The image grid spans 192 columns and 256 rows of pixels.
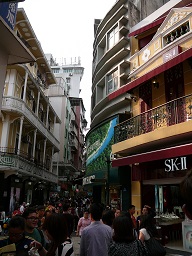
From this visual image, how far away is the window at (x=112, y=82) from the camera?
708 inches

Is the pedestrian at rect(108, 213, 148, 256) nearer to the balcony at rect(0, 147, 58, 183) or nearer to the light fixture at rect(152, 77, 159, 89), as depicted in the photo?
the light fixture at rect(152, 77, 159, 89)

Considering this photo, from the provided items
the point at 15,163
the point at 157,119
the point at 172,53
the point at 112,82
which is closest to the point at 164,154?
the point at 157,119

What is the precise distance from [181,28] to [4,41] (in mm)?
9250

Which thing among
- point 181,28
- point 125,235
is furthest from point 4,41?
point 181,28

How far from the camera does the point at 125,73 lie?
17.1m

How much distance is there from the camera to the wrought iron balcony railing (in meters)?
10.5

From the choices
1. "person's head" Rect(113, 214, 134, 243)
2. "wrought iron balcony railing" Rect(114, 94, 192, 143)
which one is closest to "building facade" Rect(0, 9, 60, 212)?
"wrought iron balcony railing" Rect(114, 94, 192, 143)

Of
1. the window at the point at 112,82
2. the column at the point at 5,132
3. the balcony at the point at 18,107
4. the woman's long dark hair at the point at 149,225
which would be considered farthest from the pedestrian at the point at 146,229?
the column at the point at 5,132

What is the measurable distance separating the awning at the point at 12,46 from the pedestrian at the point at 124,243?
14.4 feet

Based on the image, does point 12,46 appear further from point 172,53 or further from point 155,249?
point 172,53

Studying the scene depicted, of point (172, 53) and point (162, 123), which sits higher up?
point (172, 53)

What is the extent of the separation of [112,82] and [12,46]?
13331 millimetres

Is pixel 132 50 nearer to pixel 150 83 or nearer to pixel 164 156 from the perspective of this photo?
pixel 150 83

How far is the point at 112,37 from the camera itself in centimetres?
1986
